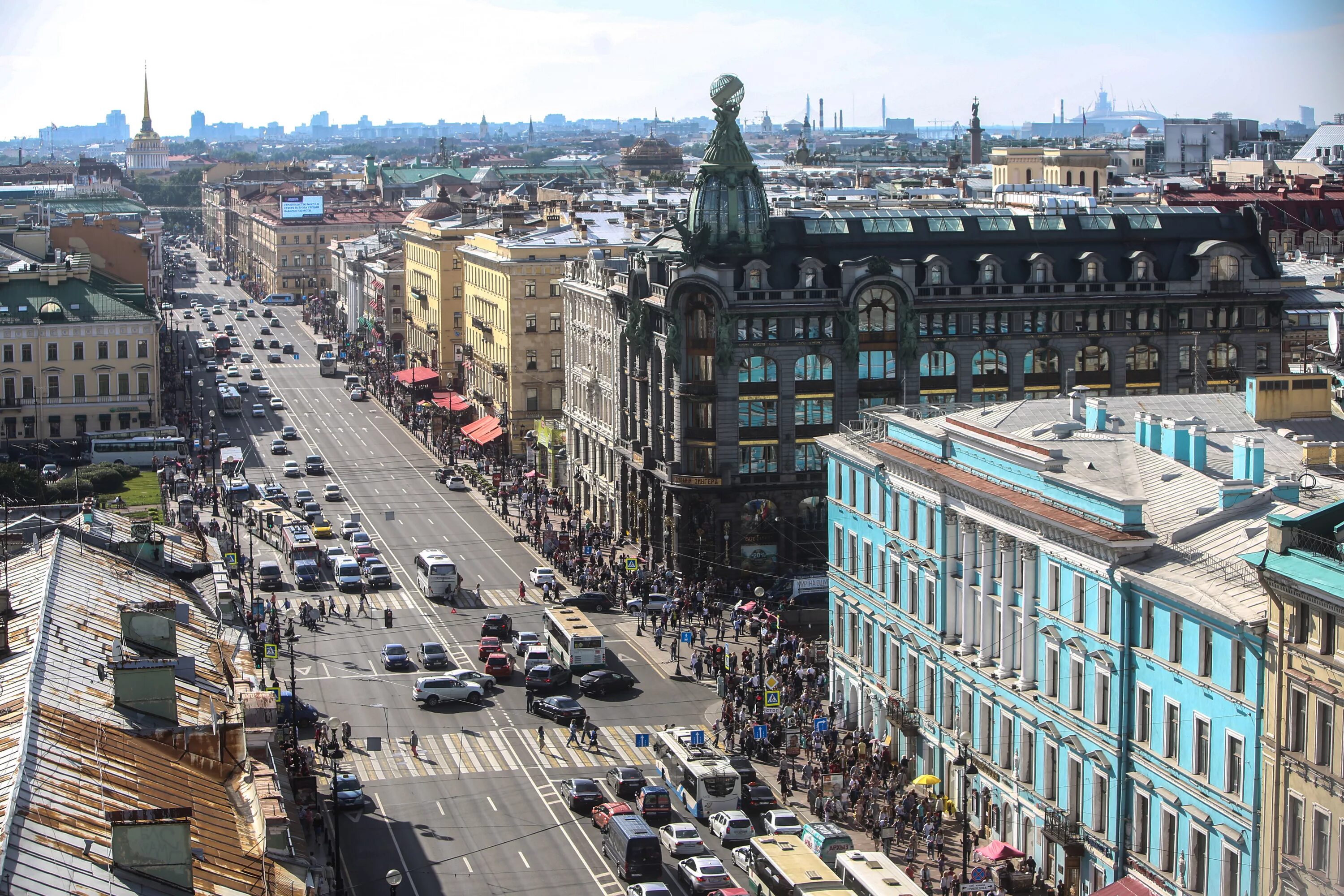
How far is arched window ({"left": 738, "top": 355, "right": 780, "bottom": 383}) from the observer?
106 meters

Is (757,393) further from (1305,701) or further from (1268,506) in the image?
(1305,701)

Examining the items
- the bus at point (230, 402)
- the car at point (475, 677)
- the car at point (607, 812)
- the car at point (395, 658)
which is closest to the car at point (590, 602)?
the car at point (395, 658)

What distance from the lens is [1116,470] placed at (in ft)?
212

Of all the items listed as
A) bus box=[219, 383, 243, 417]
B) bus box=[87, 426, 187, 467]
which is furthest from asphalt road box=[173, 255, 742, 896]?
bus box=[219, 383, 243, 417]

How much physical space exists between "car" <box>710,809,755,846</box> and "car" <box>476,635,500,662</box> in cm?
2489

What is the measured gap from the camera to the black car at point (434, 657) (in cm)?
9044

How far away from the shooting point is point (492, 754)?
7781cm

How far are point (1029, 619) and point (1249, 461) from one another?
9349 millimetres

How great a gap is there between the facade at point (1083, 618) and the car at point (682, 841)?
34.4 ft

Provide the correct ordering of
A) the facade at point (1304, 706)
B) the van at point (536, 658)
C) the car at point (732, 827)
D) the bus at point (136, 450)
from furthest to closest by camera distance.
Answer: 1. the bus at point (136, 450)
2. the van at point (536, 658)
3. the car at point (732, 827)
4. the facade at point (1304, 706)

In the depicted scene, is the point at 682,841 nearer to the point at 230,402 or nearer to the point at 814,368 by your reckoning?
the point at 814,368

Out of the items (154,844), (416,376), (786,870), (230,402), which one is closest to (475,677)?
(786,870)

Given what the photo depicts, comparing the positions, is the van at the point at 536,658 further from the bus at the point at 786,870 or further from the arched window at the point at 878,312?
the arched window at the point at 878,312

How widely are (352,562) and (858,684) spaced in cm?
3892
